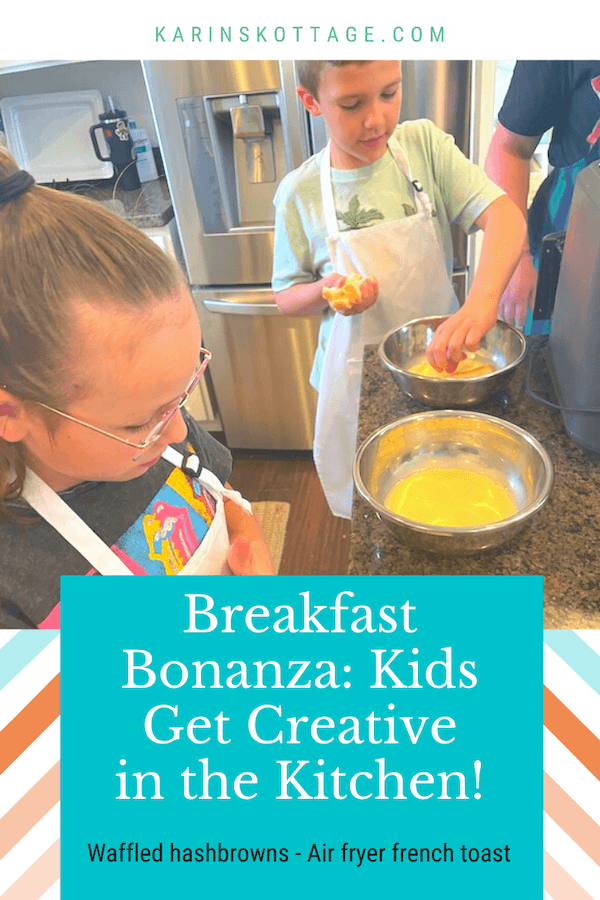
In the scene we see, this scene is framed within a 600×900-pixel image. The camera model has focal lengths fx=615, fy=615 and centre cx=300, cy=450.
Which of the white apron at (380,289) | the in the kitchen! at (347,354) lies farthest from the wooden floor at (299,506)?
the white apron at (380,289)

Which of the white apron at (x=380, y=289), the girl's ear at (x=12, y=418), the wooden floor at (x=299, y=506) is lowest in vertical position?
the wooden floor at (x=299, y=506)

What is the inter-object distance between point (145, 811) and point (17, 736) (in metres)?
0.10

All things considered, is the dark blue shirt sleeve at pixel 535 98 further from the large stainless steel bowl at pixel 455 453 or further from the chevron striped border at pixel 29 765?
the chevron striped border at pixel 29 765

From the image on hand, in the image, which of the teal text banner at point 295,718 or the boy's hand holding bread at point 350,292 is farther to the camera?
the boy's hand holding bread at point 350,292

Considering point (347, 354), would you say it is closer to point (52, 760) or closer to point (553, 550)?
point (553, 550)

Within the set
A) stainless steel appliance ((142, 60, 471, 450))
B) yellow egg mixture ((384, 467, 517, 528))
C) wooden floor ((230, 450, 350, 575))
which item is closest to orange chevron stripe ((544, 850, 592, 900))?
yellow egg mixture ((384, 467, 517, 528))

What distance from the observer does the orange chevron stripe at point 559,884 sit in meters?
0.38

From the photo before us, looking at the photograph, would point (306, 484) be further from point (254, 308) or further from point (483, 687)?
point (483, 687)

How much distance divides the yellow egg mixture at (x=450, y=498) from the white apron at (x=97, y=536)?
0.21 metres

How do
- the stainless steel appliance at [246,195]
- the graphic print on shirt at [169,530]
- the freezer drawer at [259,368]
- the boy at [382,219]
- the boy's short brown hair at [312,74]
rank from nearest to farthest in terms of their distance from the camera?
1. the graphic print on shirt at [169,530]
2. the boy's short brown hair at [312,74]
3. the boy at [382,219]
4. the stainless steel appliance at [246,195]
5. the freezer drawer at [259,368]

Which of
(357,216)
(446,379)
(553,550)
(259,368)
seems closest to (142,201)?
(259,368)

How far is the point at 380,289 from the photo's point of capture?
103cm

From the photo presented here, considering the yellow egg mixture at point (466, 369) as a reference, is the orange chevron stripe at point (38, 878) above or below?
above

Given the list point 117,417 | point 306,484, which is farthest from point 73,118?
point 117,417
